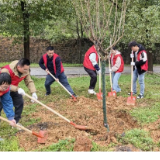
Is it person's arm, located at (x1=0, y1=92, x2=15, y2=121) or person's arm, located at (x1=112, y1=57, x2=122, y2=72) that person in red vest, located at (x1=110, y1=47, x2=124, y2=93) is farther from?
person's arm, located at (x1=0, y1=92, x2=15, y2=121)

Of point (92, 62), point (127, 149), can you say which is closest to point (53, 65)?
point (92, 62)

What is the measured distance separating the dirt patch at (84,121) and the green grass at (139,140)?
7.9 inches

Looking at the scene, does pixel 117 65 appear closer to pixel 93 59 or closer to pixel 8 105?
pixel 93 59

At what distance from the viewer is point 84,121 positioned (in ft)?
17.3

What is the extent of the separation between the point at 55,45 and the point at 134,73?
46.8 feet

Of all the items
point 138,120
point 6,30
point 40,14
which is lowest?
point 138,120

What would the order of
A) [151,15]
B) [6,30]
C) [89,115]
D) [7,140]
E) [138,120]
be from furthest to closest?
[6,30] < [151,15] < [89,115] < [138,120] < [7,140]

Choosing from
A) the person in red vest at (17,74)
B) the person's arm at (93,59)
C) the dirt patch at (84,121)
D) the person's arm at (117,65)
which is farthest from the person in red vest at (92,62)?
the person in red vest at (17,74)

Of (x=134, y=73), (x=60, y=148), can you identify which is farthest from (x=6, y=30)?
(x=60, y=148)

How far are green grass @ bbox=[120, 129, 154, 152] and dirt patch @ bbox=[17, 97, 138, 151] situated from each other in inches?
7.9

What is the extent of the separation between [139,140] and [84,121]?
1.47 m

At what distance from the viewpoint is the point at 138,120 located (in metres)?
5.35

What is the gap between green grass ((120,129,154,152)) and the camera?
12.9 ft
